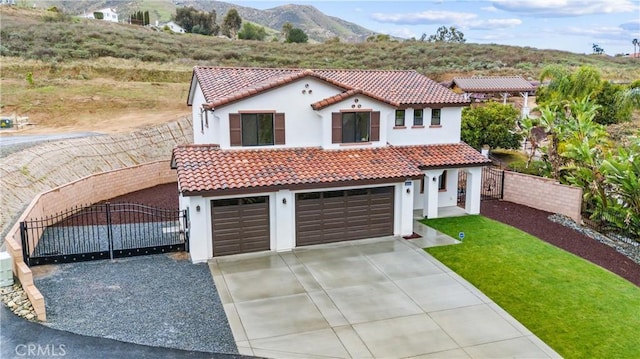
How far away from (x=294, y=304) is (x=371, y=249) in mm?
→ 5512

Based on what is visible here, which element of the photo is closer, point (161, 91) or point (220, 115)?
point (220, 115)

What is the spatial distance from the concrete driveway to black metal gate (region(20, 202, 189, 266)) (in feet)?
9.63

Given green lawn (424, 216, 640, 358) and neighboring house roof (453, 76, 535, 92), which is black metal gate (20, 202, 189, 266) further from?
neighboring house roof (453, 76, 535, 92)

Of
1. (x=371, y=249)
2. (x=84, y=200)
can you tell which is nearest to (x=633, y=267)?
(x=371, y=249)

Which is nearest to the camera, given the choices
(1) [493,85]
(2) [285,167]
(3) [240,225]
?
(3) [240,225]

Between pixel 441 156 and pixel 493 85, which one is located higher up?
pixel 493 85

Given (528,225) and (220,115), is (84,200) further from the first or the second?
(528,225)

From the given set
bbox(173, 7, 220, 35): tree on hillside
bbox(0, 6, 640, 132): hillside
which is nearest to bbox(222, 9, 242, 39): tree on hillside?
bbox(173, 7, 220, 35): tree on hillside

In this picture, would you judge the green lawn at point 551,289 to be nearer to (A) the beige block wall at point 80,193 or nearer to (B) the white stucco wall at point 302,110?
(B) the white stucco wall at point 302,110

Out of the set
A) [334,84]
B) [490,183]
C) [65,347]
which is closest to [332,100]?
[334,84]

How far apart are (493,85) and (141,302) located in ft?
148

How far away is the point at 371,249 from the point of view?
19.5 metres

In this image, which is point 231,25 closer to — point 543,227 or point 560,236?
point 543,227

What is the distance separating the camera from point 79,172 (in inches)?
1091
